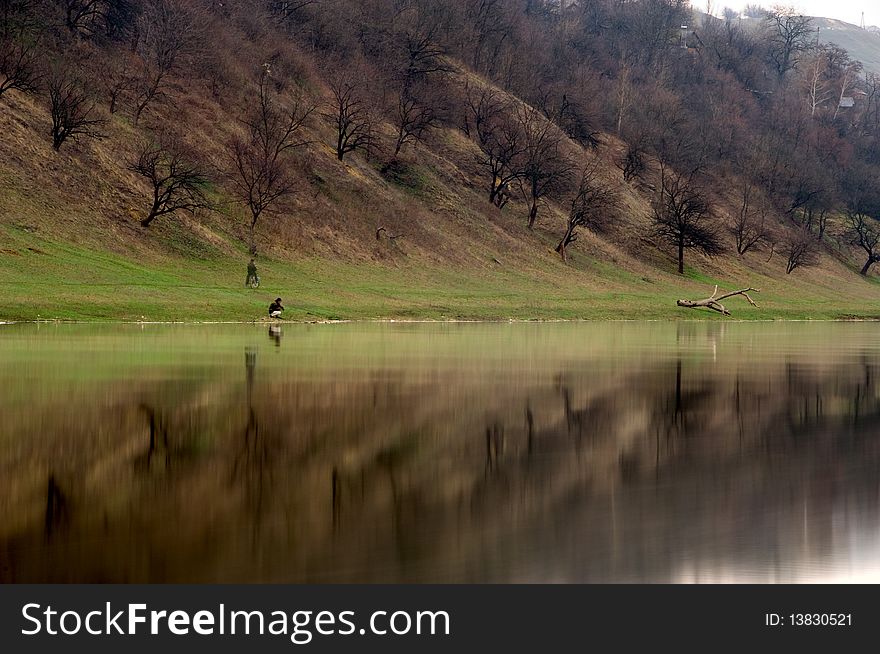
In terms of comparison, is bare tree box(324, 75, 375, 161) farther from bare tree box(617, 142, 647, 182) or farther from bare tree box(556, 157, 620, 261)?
bare tree box(617, 142, 647, 182)

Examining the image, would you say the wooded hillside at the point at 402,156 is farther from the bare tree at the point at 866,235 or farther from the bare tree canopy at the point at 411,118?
the bare tree at the point at 866,235

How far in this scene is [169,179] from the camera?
77.6 meters

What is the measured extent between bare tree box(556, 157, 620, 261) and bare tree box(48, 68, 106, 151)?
40.5 meters

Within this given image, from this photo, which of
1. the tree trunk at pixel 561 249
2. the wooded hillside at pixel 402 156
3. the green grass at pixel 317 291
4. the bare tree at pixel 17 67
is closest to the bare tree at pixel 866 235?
the wooded hillside at pixel 402 156

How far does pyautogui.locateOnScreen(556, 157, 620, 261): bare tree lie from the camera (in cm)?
→ 10006

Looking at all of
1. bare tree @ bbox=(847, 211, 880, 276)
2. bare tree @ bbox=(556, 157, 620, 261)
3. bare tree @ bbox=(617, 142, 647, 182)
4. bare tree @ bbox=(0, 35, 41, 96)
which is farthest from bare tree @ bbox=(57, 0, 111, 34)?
bare tree @ bbox=(847, 211, 880, 276)

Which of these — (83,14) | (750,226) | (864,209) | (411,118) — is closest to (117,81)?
(83,14)

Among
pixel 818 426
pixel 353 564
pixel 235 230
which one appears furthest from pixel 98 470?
pixel 235 230

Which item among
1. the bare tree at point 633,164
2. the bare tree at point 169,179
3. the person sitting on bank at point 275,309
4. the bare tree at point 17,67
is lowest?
the person sitting on bank at point 275,309

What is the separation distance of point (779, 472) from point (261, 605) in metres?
7.76

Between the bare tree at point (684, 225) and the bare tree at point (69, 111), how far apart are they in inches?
2061

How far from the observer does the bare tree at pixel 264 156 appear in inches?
3000

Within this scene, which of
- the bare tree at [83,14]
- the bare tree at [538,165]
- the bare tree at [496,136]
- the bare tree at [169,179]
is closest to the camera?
the bare tree at [169,179]

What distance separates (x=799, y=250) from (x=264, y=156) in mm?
63685
